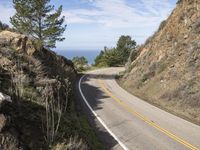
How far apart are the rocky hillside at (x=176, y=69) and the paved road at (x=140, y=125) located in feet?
5.73

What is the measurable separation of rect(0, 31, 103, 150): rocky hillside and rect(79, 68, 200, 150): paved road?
199 cm

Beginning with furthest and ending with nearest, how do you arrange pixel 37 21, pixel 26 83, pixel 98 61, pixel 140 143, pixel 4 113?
1. pixel 98 61
2. pixel 37 21
3. pixel 26 83
4. pixel 140 143
5. pixel 4 113

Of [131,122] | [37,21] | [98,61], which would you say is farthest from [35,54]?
[98,61]

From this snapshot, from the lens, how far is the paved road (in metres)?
15.6

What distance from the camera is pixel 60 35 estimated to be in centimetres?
4531

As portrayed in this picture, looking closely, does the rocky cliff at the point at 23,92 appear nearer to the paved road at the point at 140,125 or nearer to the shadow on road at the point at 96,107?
the shadow on road at the point at 96,107

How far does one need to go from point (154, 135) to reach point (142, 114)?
16.4ft

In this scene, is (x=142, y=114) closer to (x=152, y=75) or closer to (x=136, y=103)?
(x=136, y=103)

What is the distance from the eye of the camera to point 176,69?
28844mm

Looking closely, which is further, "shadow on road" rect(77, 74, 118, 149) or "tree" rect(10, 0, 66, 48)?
"tree" rect(10, 0, 66, 48)

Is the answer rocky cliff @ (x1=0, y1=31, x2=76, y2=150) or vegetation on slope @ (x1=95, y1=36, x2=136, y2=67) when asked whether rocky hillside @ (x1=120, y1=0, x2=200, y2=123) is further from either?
vegetation on slope @ (x1=95, y1=36, x2=136, y2=67)

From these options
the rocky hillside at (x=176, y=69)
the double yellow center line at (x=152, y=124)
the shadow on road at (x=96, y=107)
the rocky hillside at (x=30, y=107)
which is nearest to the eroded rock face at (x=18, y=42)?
the rocky hillside at (x=30, y=107)

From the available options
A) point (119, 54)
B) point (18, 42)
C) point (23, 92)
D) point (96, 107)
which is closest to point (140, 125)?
point (96, 107)

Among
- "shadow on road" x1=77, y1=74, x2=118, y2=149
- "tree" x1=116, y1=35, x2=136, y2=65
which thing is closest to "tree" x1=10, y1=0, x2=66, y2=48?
"shadow on road" x1=77, y1=74, x2=118, y2=149
